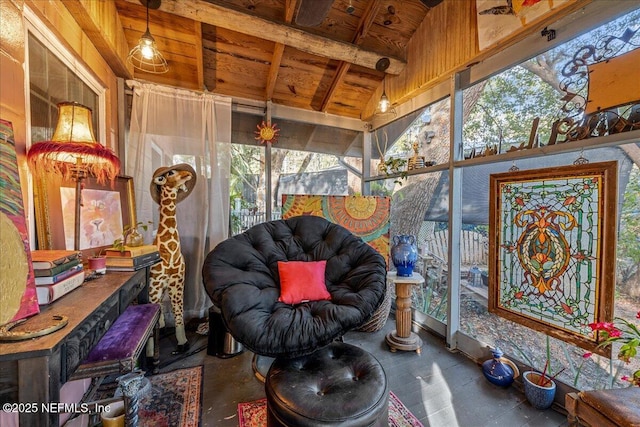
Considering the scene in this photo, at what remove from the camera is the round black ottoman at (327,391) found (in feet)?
3.29

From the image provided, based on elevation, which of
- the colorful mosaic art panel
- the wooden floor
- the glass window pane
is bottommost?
the wooden floor

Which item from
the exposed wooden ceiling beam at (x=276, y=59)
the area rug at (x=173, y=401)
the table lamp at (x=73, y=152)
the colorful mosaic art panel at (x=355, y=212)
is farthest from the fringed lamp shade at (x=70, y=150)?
the exposed wooden ceiling beam at (x=276, y=59)

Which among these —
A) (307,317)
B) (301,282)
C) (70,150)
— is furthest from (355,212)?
(70,150)

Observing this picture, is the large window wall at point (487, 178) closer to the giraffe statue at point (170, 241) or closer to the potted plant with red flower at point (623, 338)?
the potted plant with red flower at point (623, 338)

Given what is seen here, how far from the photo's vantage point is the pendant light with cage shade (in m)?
1.88

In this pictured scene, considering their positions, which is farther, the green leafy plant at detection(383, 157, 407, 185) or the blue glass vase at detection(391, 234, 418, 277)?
the green leafy plant at detection(383, 157, 407, 185)

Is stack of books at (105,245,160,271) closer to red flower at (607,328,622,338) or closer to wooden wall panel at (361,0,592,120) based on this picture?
red flower at (607,328,622,338)

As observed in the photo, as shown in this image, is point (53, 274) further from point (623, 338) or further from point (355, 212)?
point (623, 338)

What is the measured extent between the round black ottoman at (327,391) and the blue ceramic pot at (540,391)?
1.21 metres

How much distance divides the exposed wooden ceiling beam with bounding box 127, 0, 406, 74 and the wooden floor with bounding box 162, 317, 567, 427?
2909 millimetres

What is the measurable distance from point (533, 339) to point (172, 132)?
3.72 metres

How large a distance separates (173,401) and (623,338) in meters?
2.57

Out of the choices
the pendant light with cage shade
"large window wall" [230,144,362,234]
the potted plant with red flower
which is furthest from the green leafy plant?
the pendant light with cage shade

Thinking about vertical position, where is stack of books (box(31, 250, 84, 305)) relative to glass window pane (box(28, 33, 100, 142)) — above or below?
below
